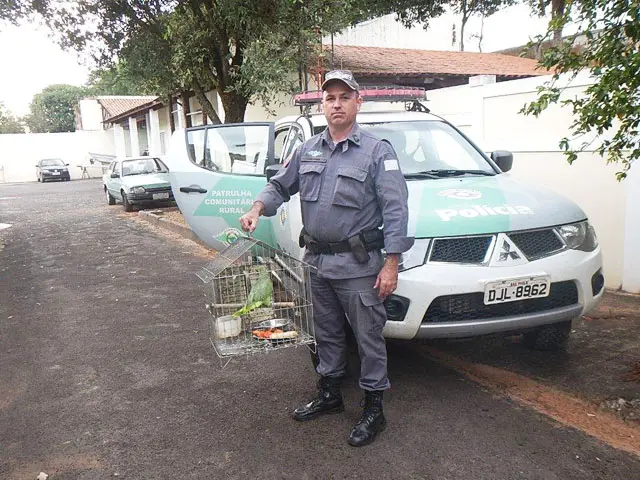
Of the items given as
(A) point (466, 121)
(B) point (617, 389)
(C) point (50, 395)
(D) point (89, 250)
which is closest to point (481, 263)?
(B) point (617, 389)

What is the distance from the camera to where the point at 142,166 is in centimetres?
1603

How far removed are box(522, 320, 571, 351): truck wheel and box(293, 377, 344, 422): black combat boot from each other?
65.8 inches

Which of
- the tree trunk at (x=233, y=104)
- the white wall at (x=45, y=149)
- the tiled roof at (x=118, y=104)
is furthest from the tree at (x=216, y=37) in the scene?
the white wall at (x=45, y=149)

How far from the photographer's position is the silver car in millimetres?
15047

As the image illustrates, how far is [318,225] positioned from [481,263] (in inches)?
40.0

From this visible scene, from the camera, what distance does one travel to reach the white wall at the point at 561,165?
5664 mm

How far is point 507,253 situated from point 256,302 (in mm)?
1516

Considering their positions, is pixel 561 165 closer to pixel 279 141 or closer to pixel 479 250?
pixel 279 141

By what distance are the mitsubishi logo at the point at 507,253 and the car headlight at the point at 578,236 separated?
1.40 ft

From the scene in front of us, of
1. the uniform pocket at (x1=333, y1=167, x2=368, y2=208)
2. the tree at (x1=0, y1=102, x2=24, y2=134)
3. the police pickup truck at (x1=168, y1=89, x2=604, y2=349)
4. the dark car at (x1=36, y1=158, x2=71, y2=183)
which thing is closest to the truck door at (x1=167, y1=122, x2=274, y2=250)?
the police pickup truck at (x1=168, y1=89, x2=604, y2=349)

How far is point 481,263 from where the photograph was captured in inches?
131

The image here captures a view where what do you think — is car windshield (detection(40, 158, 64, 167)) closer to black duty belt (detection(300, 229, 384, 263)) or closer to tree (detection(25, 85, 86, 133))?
tree (detection(25, 85, 86, 133))

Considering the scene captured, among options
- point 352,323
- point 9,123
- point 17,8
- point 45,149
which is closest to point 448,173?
point 352,323

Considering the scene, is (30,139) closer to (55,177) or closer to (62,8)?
(55,177)
